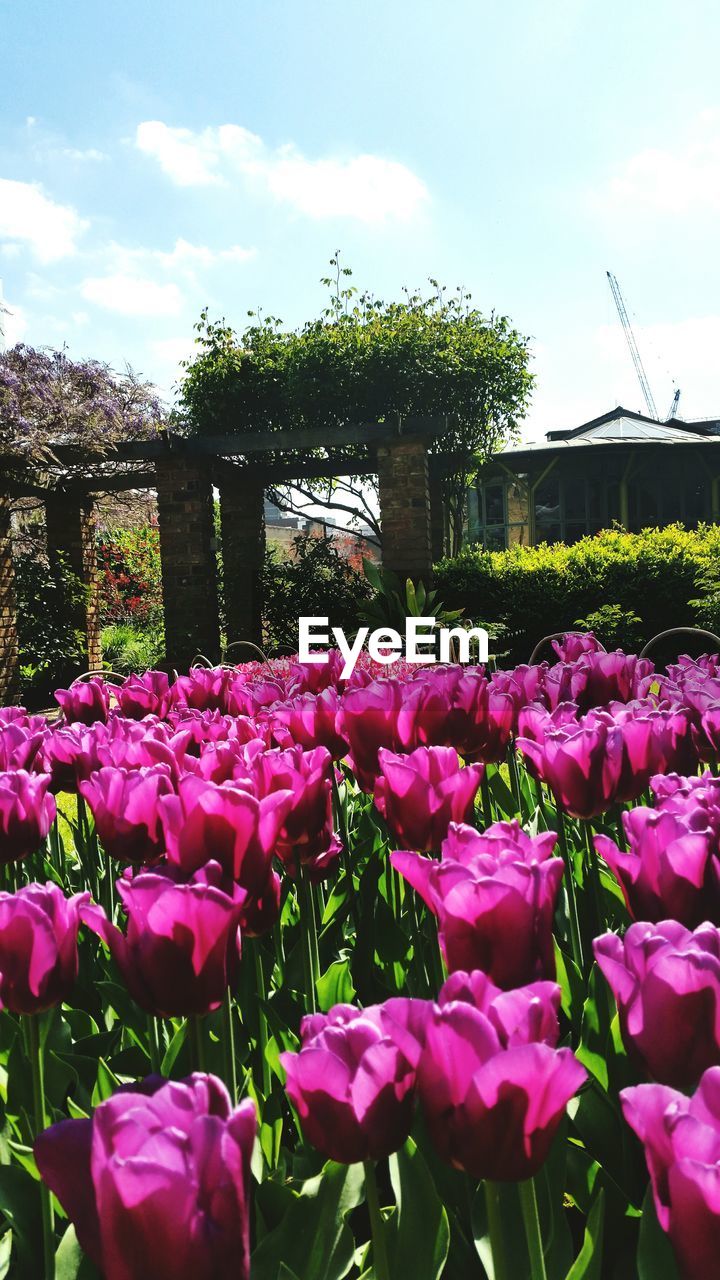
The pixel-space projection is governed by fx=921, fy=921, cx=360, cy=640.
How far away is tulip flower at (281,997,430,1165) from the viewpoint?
59cm

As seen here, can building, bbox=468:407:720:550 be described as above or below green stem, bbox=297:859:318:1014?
above

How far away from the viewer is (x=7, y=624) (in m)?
8.61

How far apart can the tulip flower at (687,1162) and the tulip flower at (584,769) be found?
29.1 inches

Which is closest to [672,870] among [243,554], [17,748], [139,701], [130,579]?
[17,748]

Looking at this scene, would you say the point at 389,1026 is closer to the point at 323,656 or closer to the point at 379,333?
the point at 323,656

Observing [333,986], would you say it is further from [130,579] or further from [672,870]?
[130,579]

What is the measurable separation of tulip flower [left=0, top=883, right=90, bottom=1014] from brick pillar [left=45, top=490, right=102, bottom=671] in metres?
10.5

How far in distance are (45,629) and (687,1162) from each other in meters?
10.8

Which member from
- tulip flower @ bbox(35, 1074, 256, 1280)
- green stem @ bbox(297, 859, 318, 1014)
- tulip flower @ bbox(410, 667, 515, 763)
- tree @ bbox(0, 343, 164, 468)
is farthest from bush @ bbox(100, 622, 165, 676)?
tulip flower @ bbox(35, 1074, 256, 1280)

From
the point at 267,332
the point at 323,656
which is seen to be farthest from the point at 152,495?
the point at 323,656

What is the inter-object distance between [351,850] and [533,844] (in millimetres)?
976

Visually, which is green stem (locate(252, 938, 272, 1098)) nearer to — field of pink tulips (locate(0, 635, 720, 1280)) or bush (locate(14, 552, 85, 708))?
field of pink tulips (locate(0, 635, 720, 1280))

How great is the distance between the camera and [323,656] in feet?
8.31

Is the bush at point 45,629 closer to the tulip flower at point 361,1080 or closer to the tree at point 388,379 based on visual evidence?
the tree at point 388,379
